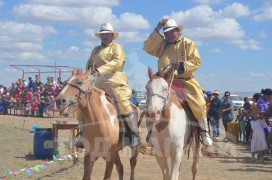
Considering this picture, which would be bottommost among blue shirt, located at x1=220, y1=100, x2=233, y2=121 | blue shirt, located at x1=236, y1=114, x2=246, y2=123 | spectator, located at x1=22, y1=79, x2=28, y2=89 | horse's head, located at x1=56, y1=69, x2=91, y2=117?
blue shirt, located at x1=236, y1=114, x2=246, y2=123

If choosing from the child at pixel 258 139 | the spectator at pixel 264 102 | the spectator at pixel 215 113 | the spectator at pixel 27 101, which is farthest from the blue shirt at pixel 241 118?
the spectator at pixel 27 101

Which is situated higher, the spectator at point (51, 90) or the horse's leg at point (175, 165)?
the spectator at point (51, 90)

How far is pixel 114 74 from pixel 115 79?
9 centimetres

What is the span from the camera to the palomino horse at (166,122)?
6.08 meters

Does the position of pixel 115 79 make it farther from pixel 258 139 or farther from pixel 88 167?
pixel 258 139

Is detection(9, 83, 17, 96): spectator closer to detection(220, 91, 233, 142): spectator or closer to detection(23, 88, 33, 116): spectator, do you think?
detection(23, 88, 33, 116): spectator

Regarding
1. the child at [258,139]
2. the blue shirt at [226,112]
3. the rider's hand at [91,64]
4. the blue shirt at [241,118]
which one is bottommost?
the child at [258,139]

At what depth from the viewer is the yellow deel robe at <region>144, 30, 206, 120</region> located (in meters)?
7.12

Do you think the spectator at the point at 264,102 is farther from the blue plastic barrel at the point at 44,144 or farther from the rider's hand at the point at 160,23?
Answer: the blue plastic barrel at the point at 44,144

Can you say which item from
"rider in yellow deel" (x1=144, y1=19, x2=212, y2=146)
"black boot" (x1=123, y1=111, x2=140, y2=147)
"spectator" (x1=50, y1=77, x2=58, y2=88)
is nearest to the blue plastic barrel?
"black boot" (x1=123, y1=111, x2=140, y2=147)

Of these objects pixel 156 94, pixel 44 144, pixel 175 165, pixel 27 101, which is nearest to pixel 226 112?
pixel 44 144

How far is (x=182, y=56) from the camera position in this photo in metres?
7.15

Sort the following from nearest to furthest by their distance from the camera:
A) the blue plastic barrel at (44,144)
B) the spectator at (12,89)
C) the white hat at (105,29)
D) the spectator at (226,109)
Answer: the white hat at (105,29) < the blue plastic barrel at (44,144) < the spectator at (226,109) < the spectator at (12,89)

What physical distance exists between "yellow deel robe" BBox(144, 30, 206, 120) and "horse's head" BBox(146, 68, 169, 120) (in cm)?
85
